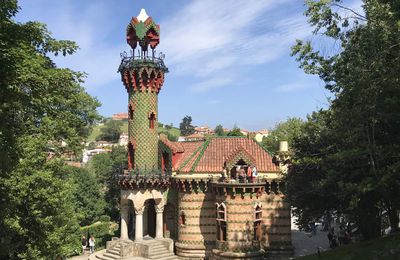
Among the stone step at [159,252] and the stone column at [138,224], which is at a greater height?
the stone column at [138,224]

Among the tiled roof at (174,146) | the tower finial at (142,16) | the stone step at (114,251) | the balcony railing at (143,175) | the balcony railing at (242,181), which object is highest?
the tower finial at (142,16)

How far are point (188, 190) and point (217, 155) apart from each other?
3406 millimetres

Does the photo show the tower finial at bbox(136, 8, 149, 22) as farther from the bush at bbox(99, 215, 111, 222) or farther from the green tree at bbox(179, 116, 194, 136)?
the green tree at bbox(179, 116, 194, 136)

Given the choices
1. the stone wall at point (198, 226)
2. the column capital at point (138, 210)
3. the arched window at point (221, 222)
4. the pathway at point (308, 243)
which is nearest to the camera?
the arched window at point (221, 222)

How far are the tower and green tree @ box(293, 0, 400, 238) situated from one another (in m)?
14.1

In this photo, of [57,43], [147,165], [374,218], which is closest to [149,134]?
[147,165]

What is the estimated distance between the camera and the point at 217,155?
30266mm

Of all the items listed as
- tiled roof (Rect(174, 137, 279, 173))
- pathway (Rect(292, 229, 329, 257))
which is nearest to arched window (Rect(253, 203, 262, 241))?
tiled roof (Rect(174, 137, 279, 173))

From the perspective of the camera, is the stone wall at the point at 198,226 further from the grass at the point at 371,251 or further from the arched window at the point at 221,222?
the grass at the point at 371,251

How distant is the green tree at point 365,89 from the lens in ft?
50.7

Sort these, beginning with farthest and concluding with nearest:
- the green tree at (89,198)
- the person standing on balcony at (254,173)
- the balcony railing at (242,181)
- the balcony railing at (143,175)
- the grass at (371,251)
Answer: the green tree at (89,198) < the balcony railing at (143,175) < the person standing on balcony at (254,173) < the balcony railing at (242,181) < the grass at (371,251)

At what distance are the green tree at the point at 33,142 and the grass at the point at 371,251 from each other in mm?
12892

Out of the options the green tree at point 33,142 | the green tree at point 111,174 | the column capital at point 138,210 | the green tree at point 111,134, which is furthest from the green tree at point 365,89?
the green tree at point 111,134

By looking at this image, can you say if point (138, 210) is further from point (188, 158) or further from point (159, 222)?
point (188, 158)
